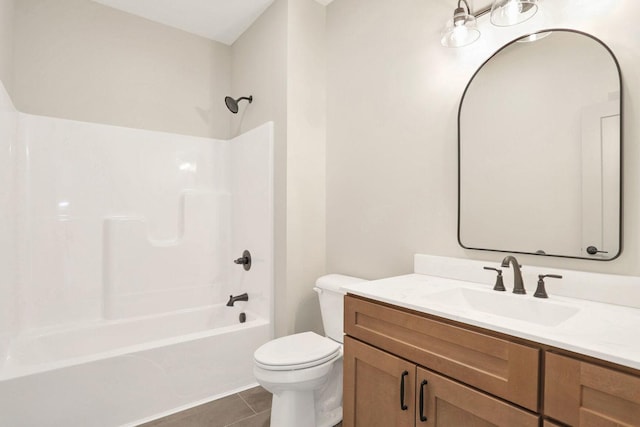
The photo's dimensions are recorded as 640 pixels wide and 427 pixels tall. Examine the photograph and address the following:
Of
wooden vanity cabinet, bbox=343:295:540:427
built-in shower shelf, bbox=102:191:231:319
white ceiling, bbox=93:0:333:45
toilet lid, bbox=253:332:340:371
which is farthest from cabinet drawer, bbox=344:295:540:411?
white ceiling, bbox=93:0:333:45

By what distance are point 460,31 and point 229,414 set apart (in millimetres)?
2320

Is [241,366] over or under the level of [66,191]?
under

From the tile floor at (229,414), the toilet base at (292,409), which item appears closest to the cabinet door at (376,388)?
the toilet base at (292,409)

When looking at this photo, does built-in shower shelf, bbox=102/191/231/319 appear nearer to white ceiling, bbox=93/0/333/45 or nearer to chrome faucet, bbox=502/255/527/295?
white ceiling, bbox=93/0/333/45

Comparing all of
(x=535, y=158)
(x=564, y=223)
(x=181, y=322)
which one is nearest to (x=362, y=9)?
(x=535, y=158)

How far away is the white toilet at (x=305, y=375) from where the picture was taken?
156 cm

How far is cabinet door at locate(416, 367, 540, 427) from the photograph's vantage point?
884mm

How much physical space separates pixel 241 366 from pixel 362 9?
243 cm

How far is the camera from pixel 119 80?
2471mm

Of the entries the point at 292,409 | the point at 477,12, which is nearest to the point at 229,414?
the point at 292,409

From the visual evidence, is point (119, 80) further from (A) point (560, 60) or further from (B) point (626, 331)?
(B) point (626, 331)

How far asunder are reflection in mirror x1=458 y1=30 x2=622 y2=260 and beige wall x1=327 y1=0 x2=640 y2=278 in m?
0.04

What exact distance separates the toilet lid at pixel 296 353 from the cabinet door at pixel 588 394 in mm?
1006

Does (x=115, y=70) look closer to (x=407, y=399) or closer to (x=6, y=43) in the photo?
(x=6, y=43)
